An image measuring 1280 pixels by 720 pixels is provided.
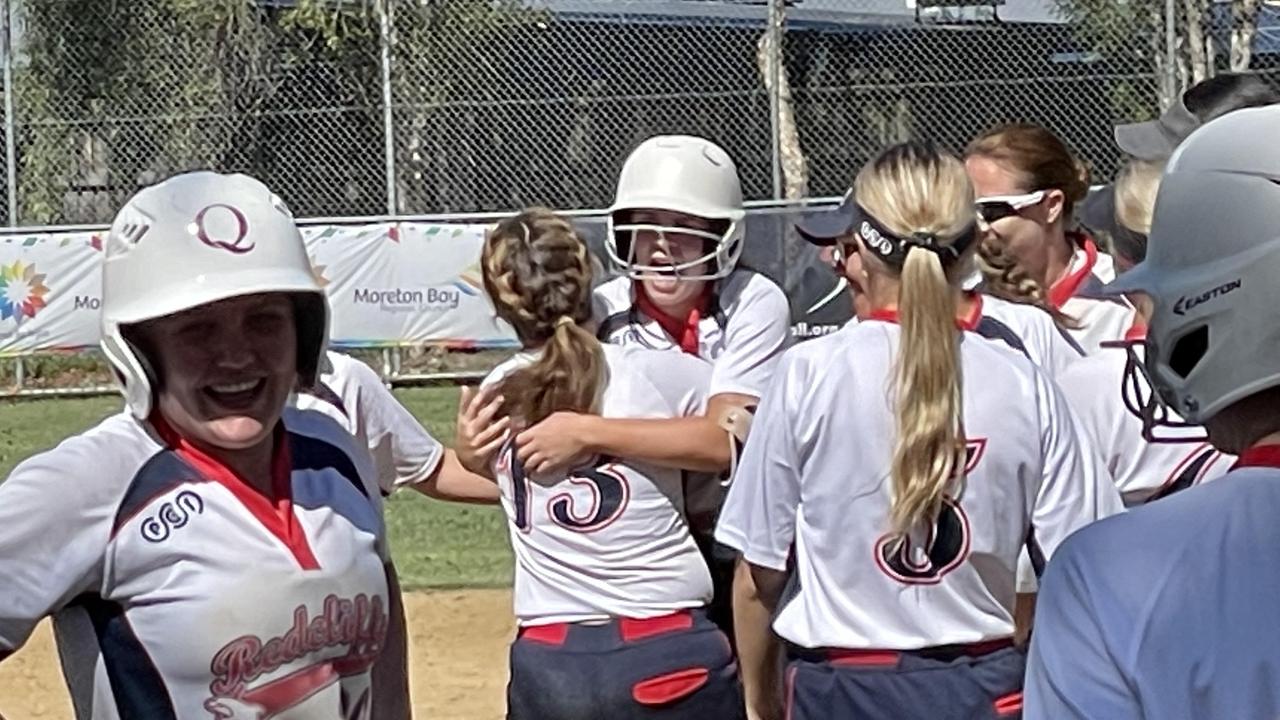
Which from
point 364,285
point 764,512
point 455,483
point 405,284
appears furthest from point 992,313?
point 364,285

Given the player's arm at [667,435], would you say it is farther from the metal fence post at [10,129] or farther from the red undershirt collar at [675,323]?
the metal fence post at [10,129]

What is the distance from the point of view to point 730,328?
480 centimetres

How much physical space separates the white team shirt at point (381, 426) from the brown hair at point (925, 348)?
1315 mm

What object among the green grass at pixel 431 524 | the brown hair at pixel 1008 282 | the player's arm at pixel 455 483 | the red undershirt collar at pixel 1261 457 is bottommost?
the green grass at pixel 431 524

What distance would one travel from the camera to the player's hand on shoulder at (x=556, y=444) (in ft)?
14.4

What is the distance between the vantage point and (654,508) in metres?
4.51

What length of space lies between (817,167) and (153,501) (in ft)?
53.6

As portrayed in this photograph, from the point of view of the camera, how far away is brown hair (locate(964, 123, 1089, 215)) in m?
5.14

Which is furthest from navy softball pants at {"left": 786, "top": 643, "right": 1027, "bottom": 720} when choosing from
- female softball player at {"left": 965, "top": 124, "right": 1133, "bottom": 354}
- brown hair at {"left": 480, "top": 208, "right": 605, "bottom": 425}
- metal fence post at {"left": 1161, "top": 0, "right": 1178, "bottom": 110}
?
metal fence post at {"left": 1161, "top": 0, "right": 1178, "bottom": 110}

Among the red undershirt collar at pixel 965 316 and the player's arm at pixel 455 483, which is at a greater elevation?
the red undershirt collar at pixel 965 316

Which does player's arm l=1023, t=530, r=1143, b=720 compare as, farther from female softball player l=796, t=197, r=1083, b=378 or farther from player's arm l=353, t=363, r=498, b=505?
player's arm l=353, t=363, r=498, b=505

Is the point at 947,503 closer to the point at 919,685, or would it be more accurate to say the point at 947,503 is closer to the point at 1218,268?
the point at 919,685

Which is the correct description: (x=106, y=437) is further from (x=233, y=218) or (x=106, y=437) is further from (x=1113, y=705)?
(x=1113, y=705)

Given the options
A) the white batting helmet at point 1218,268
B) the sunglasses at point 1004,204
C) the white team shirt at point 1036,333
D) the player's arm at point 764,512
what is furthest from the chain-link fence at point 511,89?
the white batting helmet at point 1218,268
